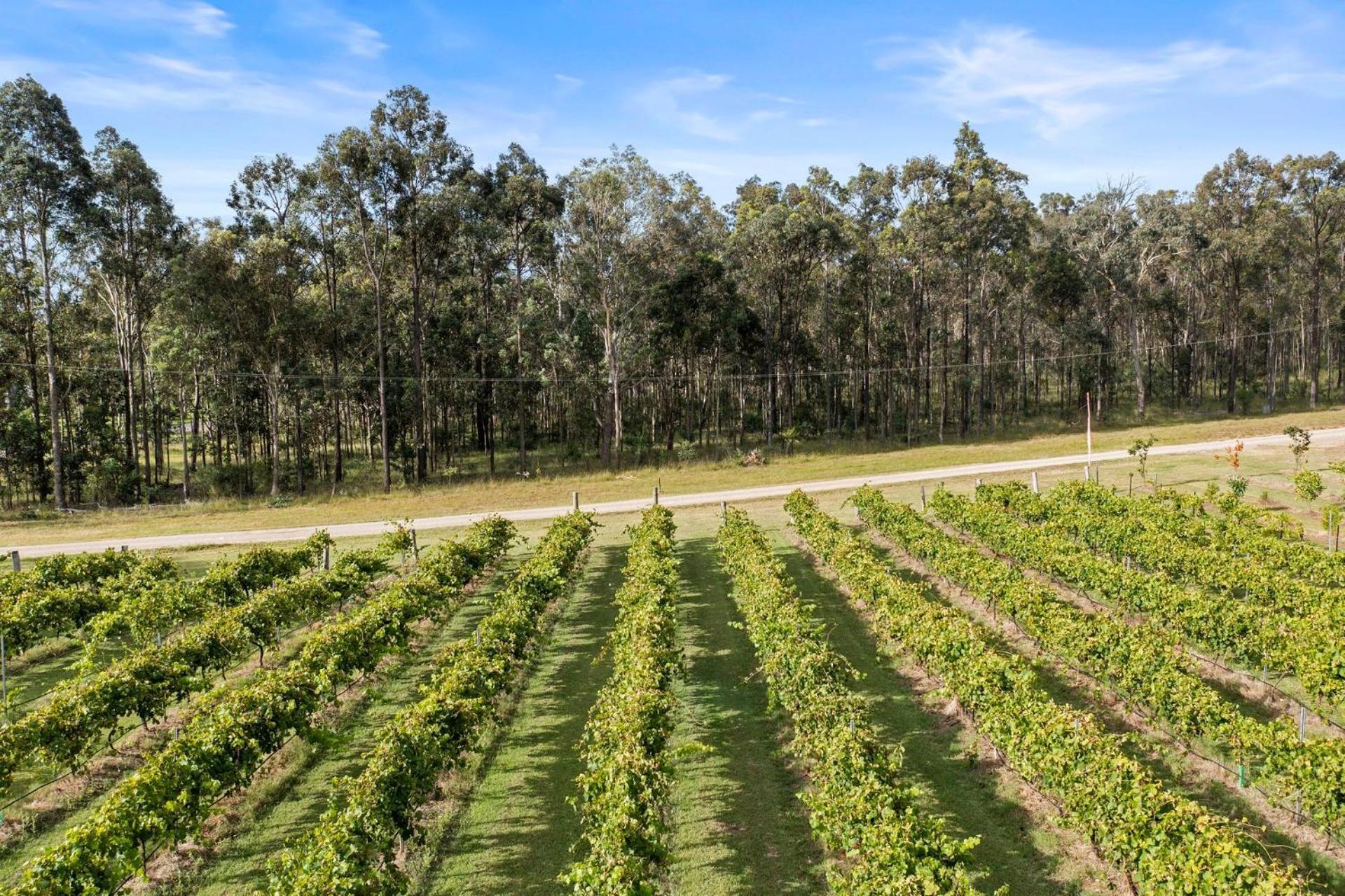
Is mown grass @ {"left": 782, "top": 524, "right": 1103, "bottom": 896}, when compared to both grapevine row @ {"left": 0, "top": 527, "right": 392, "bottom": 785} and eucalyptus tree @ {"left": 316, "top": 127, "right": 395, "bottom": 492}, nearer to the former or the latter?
grapevine row @ {"left": 0, "top": 527, "right": 392, "bottom": 785}

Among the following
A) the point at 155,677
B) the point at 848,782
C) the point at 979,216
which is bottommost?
the point at 848,782

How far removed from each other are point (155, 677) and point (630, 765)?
32.0ft

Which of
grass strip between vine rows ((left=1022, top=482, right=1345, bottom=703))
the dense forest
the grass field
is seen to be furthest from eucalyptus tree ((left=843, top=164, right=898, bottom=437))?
the grass field

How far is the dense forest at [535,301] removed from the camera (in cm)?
4606

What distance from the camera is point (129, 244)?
1857 inches

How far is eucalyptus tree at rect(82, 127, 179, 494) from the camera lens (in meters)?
44.9

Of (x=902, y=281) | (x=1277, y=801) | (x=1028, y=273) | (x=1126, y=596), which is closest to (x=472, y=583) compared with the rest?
(x=1126, y=596)

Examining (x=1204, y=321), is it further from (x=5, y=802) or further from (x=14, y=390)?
(x=14, y=390)

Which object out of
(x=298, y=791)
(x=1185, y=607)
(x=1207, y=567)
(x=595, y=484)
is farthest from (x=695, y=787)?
(x=595, y=484)

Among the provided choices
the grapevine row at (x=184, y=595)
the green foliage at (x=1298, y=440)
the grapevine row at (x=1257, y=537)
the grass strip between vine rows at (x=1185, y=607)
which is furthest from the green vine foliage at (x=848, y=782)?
the green foliage at (x=1298, y=440)

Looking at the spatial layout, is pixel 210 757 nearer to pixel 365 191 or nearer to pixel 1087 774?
pixel 1087 774

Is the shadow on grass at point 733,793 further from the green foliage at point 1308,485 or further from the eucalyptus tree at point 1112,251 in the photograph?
the eucalyptus tree at point 1112,251

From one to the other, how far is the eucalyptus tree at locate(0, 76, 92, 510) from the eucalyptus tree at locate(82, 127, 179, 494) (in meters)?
1.38

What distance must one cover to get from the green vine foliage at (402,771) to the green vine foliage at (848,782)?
16.0ft
